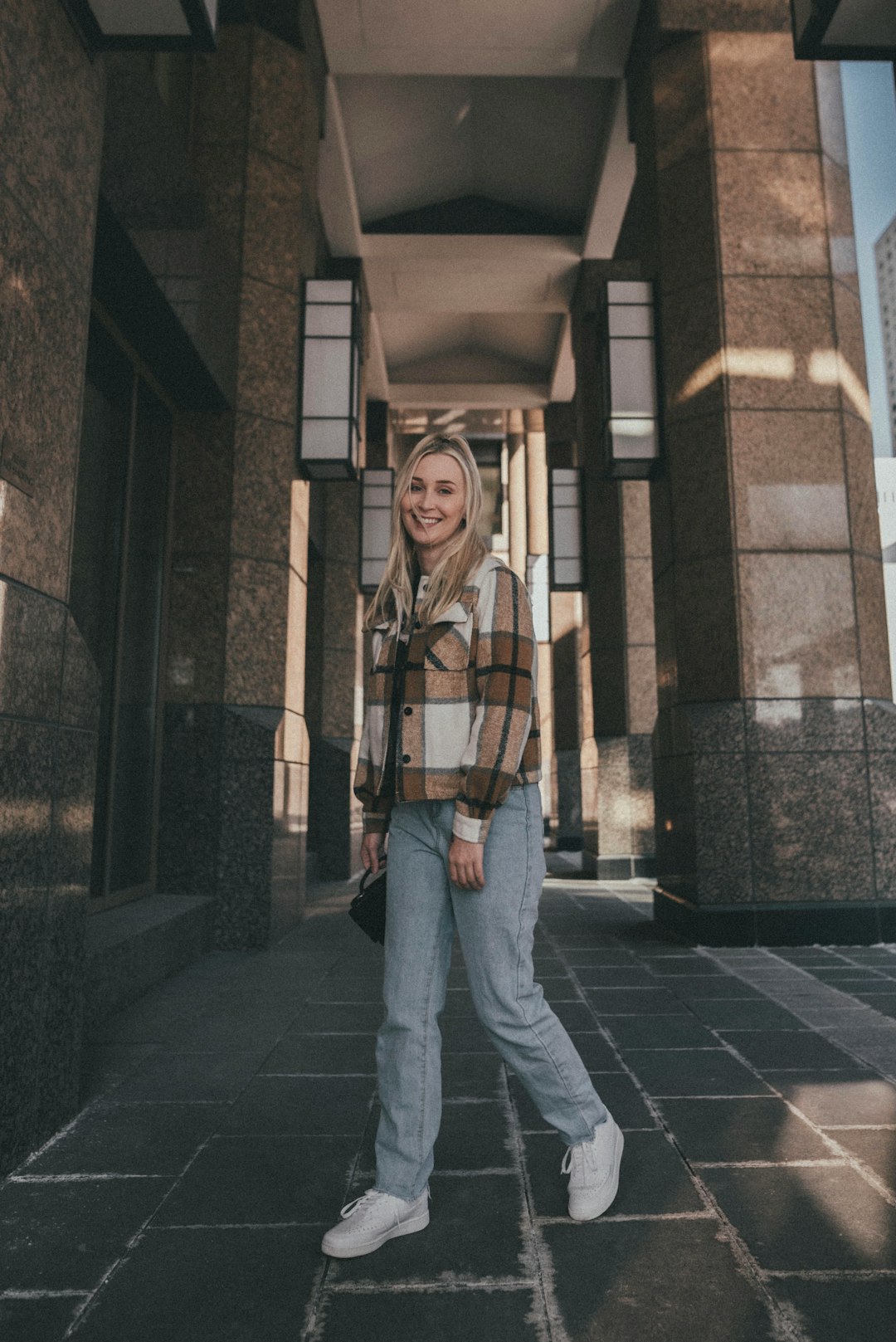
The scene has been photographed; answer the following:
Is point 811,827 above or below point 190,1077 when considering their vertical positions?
above

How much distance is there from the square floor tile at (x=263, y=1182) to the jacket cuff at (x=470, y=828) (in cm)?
98

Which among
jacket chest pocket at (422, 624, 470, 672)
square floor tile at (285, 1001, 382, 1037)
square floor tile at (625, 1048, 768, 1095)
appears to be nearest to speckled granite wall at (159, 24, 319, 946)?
square floor tile at (285, 1001, 382, 1037)

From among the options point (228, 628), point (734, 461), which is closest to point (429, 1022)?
point (228, 628)

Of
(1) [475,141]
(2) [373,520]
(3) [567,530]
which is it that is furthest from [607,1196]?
(1) [475,141]

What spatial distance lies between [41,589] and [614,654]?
8.28 meters

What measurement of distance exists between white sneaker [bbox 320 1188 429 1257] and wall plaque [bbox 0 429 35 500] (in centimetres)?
203

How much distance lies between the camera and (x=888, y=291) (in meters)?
87.1

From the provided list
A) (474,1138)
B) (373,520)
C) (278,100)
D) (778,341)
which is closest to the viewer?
(474,1138)

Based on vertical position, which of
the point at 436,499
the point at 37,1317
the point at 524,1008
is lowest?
the point at 37,1317

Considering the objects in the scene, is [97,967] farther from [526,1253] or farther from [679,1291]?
[679,1291]

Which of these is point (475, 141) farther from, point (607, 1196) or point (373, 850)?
point (607, 1196)

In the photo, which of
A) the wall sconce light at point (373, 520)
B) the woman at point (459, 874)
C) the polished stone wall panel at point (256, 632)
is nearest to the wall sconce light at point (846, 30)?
the woman at point (459, 874)

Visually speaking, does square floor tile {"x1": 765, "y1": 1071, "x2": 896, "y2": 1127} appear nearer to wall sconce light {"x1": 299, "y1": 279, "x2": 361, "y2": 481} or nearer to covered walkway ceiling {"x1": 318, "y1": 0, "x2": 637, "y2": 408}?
wall sconce light {"x1": 299, "y1": 279, "x2": 361, "y2": 481}

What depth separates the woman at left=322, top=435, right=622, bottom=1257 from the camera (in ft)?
6.40
